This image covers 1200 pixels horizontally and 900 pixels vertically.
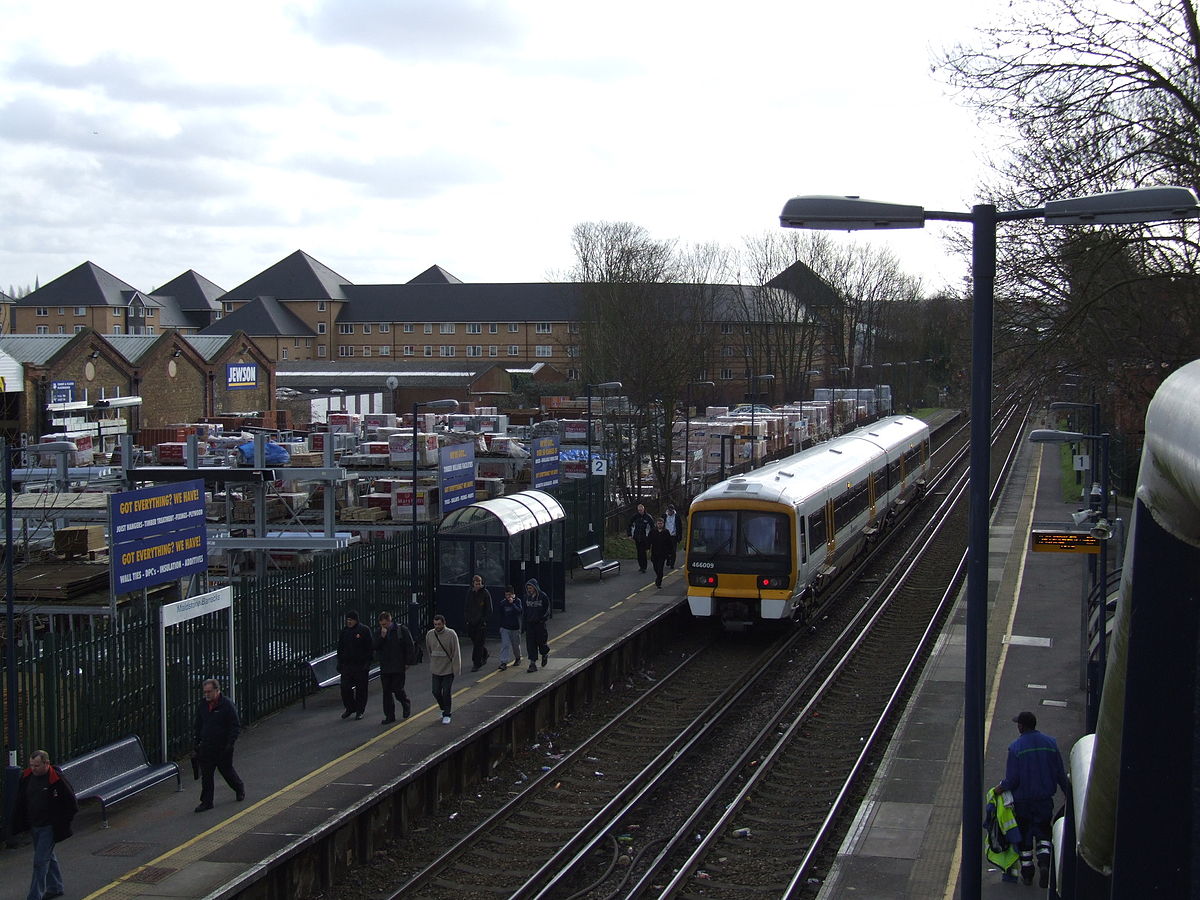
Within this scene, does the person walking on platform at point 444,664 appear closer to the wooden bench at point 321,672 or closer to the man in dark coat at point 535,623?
the wooden bench at point 321,672

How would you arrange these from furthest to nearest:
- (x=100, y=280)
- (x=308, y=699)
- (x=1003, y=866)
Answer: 1. (x=100, y=280)
2. (x=308, y=699)
3. (x=1003, y=866)

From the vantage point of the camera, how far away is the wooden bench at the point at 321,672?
17359 mm

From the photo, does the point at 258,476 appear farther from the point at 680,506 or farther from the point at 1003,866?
the point at 680,506

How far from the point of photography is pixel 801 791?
1473cm

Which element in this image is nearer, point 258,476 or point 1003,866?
point 1003,866

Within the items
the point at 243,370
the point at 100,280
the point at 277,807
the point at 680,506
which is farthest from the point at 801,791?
the point at 100,280

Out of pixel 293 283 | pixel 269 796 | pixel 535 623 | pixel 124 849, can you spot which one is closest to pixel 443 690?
pixel 269 796

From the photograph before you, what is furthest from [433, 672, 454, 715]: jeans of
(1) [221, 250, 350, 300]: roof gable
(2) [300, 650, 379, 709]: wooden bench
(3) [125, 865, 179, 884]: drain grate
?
(1) [221, 250, 350, 300]: roof gable

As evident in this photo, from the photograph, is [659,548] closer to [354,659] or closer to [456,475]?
[456,475]

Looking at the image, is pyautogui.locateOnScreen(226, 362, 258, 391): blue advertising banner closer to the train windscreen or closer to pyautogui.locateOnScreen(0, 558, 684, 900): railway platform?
the train windscreen

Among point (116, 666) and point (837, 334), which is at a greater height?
point (837, 334)

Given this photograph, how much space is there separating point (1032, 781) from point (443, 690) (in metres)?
7.76

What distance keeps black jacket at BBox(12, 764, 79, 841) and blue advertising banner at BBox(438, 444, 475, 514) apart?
522 inches

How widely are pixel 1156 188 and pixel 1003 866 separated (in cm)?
656
